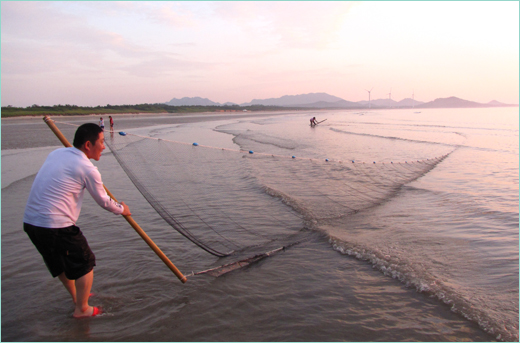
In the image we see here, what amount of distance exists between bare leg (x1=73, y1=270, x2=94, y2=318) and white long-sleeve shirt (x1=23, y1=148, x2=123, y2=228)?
25.6 inches

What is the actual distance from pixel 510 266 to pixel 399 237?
1.59 m

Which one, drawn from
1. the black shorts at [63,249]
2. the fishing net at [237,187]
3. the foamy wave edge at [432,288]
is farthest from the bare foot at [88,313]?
the foamy wave edge at [432,288]

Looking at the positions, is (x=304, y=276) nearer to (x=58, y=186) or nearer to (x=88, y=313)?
(x=88, y=313)

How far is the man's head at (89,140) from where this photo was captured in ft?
9.72

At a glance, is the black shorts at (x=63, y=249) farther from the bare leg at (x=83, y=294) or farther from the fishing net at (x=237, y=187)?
the fishing net at (x=237, y=187)

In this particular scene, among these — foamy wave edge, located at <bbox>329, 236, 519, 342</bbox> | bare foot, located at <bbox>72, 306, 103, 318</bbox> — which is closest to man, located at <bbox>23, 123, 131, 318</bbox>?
bare foot, located at <bbox>72, 306, 103, 318</bbox>

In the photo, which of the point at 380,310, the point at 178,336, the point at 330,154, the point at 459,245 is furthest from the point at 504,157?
the point at 178,336

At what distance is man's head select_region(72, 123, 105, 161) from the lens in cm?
296

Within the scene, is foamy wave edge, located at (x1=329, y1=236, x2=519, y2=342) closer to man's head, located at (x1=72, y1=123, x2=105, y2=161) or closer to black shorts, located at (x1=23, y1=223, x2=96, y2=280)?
black shorts, located at (x1=23, y1=223, x2=96, y2=280)

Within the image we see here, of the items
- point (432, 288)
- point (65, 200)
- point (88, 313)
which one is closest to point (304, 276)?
point (432, 288)

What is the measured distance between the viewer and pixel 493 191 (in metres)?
9.19

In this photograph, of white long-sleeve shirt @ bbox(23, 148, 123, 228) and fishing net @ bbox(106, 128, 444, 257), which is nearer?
white long-sleeve shirt @ bbox(23, 148, 123, 228)

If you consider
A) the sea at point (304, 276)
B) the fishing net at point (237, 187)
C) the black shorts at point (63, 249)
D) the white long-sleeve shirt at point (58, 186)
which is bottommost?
the sea at point (304, 276)

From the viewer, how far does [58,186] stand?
286 centimetres
